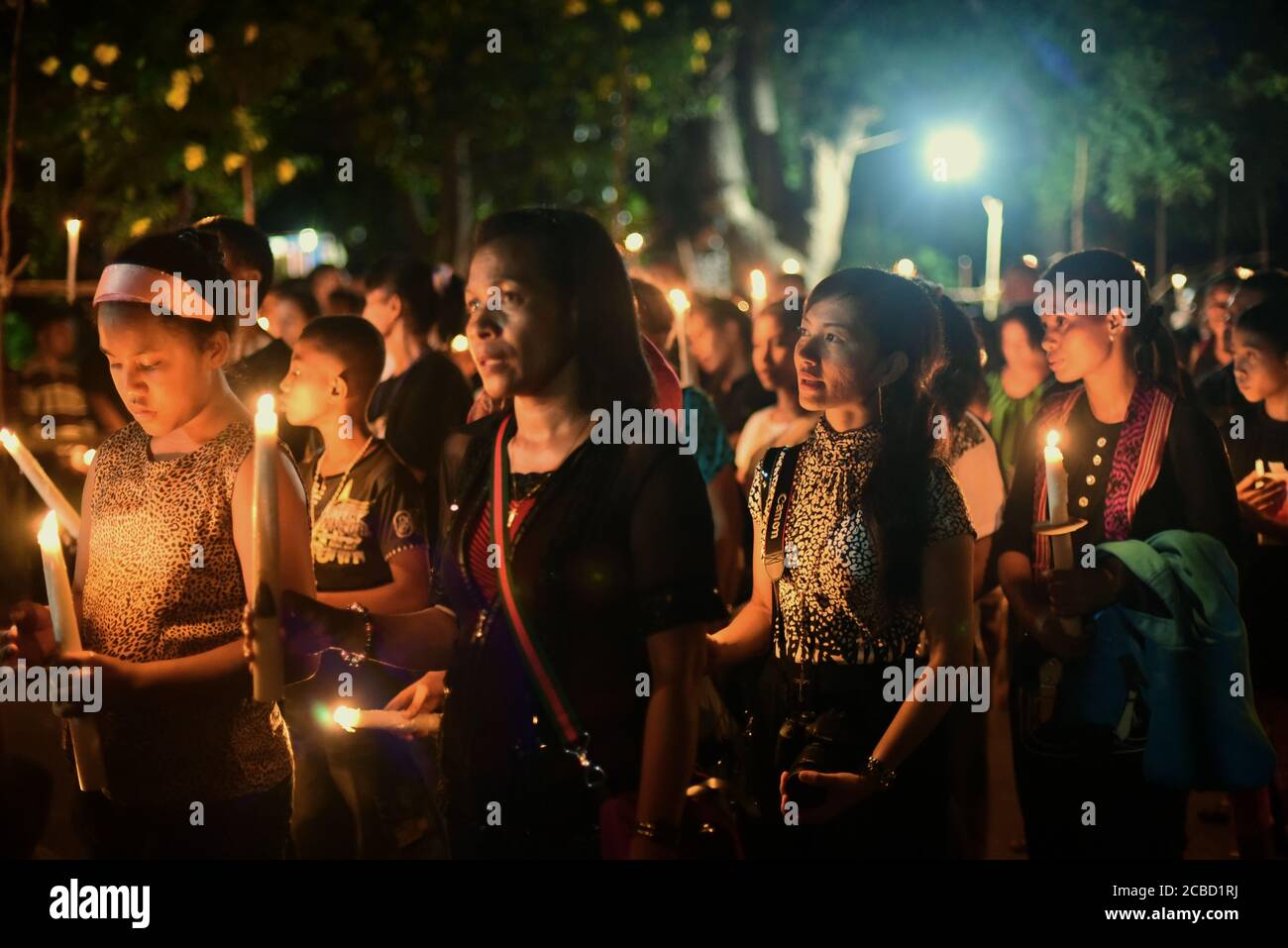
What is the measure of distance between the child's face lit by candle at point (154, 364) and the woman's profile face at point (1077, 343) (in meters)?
2.74

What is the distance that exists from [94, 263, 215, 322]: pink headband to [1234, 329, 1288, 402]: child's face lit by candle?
4095 millimetres

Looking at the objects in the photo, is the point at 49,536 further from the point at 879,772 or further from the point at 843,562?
the point at 879,772

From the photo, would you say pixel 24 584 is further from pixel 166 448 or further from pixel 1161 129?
pixel 1161 129

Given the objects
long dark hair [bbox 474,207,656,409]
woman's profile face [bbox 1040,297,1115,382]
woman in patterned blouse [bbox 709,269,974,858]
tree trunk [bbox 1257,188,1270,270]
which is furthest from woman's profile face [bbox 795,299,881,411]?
tree trunk [bbox 1257,188,1270,270]

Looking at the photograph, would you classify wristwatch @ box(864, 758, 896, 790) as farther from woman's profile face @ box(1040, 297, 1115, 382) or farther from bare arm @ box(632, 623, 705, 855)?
woman's profile face @ box(1040, 297, 1115, 382)

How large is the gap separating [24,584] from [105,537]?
7.38 ft

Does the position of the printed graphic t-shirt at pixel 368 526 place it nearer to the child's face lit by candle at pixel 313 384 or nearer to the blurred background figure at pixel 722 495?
the child's face lit by candle at pixel 313 384

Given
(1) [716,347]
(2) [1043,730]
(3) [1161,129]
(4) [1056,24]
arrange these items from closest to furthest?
(2) [1043,730] → (1) [716,347] → (3) [1161,129] → (4) [1056,24]

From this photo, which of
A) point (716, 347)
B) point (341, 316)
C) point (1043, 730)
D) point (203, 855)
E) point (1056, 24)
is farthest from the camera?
point (1056, 24)

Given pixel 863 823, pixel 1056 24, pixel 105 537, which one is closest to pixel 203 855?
pixel 105 537

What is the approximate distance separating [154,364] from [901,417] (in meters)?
1.88

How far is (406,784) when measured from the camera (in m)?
4.78

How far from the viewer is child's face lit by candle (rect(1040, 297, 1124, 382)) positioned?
457 centimetres

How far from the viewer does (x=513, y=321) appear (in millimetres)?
2934
